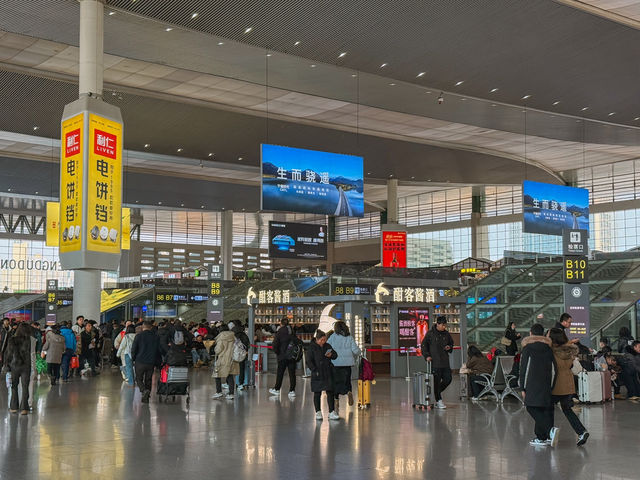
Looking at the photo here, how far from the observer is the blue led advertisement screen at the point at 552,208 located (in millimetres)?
21734

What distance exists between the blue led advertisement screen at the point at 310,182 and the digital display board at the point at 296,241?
5837 mm

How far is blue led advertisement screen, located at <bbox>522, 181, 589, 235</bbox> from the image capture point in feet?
71.3

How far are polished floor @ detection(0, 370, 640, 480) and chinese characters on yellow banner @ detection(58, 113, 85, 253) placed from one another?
360 centimetres

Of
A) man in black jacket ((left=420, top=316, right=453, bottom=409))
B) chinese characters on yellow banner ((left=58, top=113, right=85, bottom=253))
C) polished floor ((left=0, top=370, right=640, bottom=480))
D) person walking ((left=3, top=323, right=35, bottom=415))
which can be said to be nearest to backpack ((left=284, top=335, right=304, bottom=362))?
polished floor ((left=0, top=370, right=640, bottom=480))

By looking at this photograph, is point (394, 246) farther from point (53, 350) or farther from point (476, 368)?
point (476, 368)

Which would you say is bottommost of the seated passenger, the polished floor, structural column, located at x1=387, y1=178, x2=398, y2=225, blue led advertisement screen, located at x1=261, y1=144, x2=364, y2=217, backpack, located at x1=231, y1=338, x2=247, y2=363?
the polished floor

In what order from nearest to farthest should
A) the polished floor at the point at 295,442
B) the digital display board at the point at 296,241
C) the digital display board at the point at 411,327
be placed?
the polished floor at the point at 295,442 → the digital display board at the point at 411,327 → the digital display board at the point at 296,241

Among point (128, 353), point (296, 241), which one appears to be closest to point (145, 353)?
point (128, 353)

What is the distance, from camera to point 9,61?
67.9 ft

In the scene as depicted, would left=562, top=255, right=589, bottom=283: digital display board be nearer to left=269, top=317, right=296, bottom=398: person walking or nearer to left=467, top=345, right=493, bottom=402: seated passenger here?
left=467, top=345, right=493, bottom=402: seated passenger

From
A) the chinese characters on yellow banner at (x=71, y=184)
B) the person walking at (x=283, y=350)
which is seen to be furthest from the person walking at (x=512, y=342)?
the chinese characters on yellow banner at (x=71, y=184)

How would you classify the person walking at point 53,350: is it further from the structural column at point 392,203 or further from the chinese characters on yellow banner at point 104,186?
the structural column at point 392,203

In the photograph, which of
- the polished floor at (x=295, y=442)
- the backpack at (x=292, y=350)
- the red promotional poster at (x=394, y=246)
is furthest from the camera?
the red promotional poster at (x=394, y=246)

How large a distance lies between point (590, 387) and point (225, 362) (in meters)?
6.66
